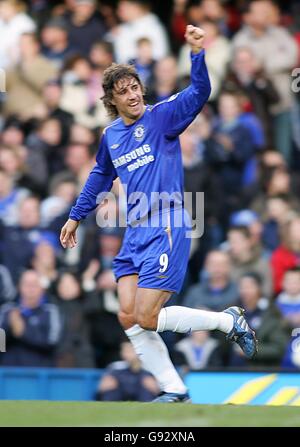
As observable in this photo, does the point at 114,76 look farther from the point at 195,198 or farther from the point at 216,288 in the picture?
the point at 195,198

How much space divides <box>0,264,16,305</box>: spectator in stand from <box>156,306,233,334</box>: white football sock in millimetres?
3903

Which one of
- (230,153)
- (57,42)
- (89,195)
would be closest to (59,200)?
(230,153)

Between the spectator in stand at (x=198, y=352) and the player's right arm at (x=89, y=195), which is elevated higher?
the player's right arm at (x=89, y=195)

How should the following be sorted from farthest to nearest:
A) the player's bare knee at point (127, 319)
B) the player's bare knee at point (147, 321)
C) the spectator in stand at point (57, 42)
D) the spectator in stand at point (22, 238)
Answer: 1. the spectator in stand at point (57, 42)
2. the spectator in stand at point (22, 238)
3. the player's bare knee at point (127, 319)
4. the player's bare knee at point (147, 321)

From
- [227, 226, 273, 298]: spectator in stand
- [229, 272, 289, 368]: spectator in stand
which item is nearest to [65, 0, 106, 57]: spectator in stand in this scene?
[227, 226, 273, 298]: spectator in stand

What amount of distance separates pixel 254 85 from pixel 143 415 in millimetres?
6329

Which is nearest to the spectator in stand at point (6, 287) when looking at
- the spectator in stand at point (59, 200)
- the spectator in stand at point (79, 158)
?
the spectator in stand at point (59, 200)

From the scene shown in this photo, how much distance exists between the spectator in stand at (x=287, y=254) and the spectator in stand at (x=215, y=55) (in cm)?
218

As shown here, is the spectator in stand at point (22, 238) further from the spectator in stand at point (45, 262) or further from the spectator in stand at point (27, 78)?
the spectator in stand at point (27, 78)

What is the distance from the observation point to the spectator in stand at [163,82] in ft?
42.9

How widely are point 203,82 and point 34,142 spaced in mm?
5336

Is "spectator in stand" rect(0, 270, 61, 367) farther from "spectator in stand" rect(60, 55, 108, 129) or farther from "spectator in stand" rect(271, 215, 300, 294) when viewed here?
"spectator in stand" rect(60, 55, 108, 129)

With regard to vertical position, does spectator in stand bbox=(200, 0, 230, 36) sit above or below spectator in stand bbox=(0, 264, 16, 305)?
above

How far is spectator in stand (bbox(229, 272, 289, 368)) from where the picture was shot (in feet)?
35.9
